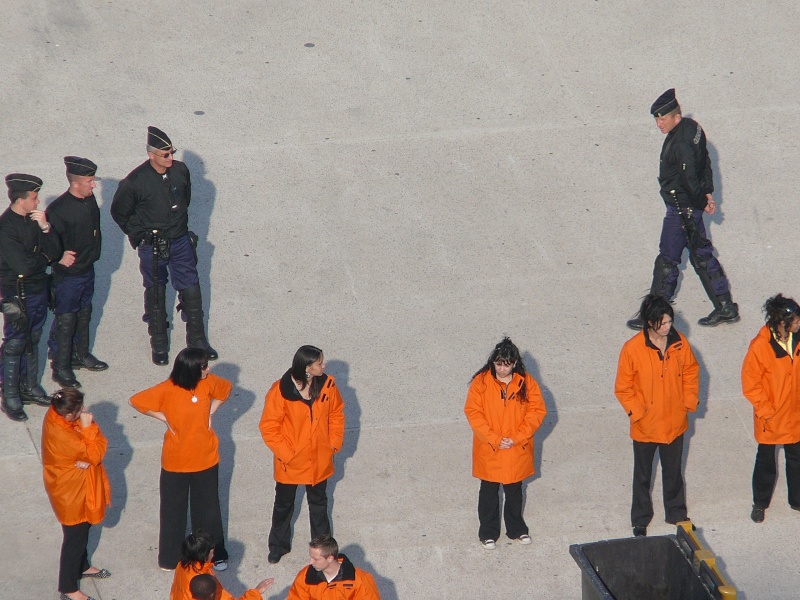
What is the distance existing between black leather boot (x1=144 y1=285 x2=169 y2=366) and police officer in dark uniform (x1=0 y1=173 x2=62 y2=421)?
0.78 meters

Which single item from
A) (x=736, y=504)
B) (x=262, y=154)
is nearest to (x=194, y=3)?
(x=262, y=154)

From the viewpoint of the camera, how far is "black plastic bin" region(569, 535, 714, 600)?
5980mm

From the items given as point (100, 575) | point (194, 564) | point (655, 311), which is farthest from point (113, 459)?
point (655, 311)

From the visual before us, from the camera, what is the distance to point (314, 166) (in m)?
11.0

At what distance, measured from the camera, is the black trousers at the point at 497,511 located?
7098 millimetres

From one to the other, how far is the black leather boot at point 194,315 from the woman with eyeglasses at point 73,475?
7.65 feet

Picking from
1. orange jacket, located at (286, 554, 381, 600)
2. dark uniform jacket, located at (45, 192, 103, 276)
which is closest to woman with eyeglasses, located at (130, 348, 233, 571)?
orange jacket, located at (286, 554, 381, 600)

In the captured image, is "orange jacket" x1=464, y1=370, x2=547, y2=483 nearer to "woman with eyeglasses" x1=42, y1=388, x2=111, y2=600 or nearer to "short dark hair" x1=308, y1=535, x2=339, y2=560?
"short dark hair" x1=308, y1=535, x2=339, y2=560

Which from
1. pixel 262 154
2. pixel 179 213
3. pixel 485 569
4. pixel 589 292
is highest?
pixel 262 154

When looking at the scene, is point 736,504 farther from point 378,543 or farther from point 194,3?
point 194,3

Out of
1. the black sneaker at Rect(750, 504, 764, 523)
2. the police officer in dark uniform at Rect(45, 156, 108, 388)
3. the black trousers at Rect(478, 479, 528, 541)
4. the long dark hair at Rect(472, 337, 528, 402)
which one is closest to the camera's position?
the long dark hair at Rect(472, 337, 528, 402)

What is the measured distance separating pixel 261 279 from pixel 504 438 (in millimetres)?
3566

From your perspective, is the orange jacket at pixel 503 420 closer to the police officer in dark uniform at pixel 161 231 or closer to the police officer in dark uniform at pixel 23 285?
the police officer in dark uniform at pixel 161 231

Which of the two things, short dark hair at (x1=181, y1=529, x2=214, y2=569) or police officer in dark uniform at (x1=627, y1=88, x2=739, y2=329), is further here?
police officer in dark uniform at (x1=627, y1=88, x2=739, y2=329)
